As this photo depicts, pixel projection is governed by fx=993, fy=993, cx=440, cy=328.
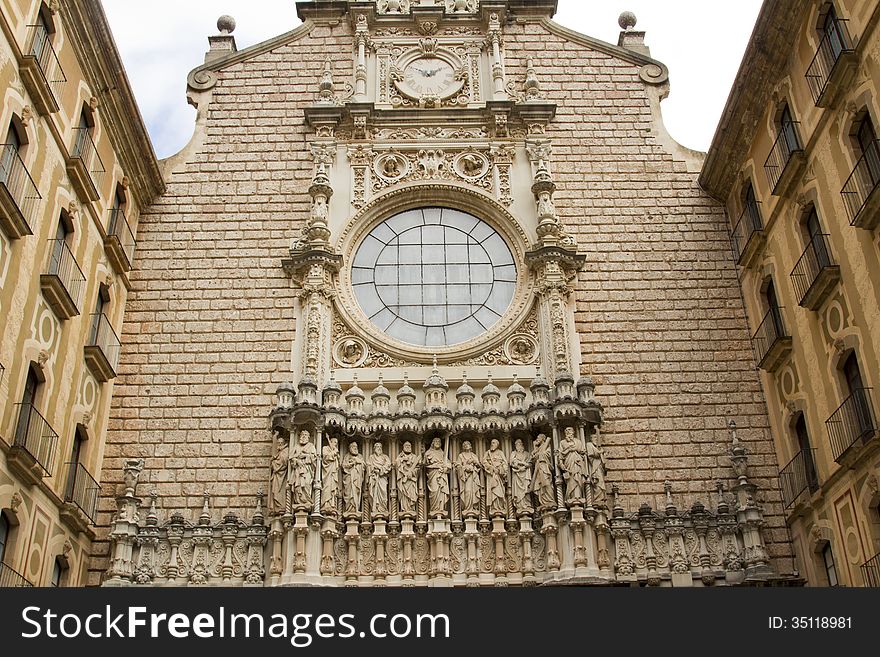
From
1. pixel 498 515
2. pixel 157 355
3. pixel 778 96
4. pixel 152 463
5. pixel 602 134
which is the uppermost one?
pixel 602 134

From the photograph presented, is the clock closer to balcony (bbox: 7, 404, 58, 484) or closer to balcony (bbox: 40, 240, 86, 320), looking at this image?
balcony (bbox: 40, 240, 86, 320)

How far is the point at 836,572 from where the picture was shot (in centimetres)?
1538

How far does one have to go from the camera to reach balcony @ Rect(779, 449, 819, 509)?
53.6ft

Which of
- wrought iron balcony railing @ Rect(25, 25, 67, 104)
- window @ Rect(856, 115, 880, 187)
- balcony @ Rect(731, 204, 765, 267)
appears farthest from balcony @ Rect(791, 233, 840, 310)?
A: wrought iron balcony railing @ Rect(25, 25, 67, 104)

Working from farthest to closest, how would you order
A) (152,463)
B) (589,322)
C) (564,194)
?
1. (564,194)
2. (589,322)
3. (152,463)

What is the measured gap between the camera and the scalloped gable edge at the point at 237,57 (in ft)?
72.0

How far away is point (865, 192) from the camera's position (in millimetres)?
14414

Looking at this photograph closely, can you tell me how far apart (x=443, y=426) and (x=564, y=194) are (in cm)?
618

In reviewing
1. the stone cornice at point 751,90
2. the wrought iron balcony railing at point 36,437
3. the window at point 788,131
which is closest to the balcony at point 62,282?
the wrought iron balcony railing at point 36,437

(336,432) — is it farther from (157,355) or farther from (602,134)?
(602,134)

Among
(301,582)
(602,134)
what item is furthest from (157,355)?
(602,134)

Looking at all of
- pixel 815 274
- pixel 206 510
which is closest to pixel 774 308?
pixel 815 274

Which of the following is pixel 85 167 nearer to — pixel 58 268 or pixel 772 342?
pixel 58 268

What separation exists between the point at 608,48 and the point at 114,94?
10.8m
